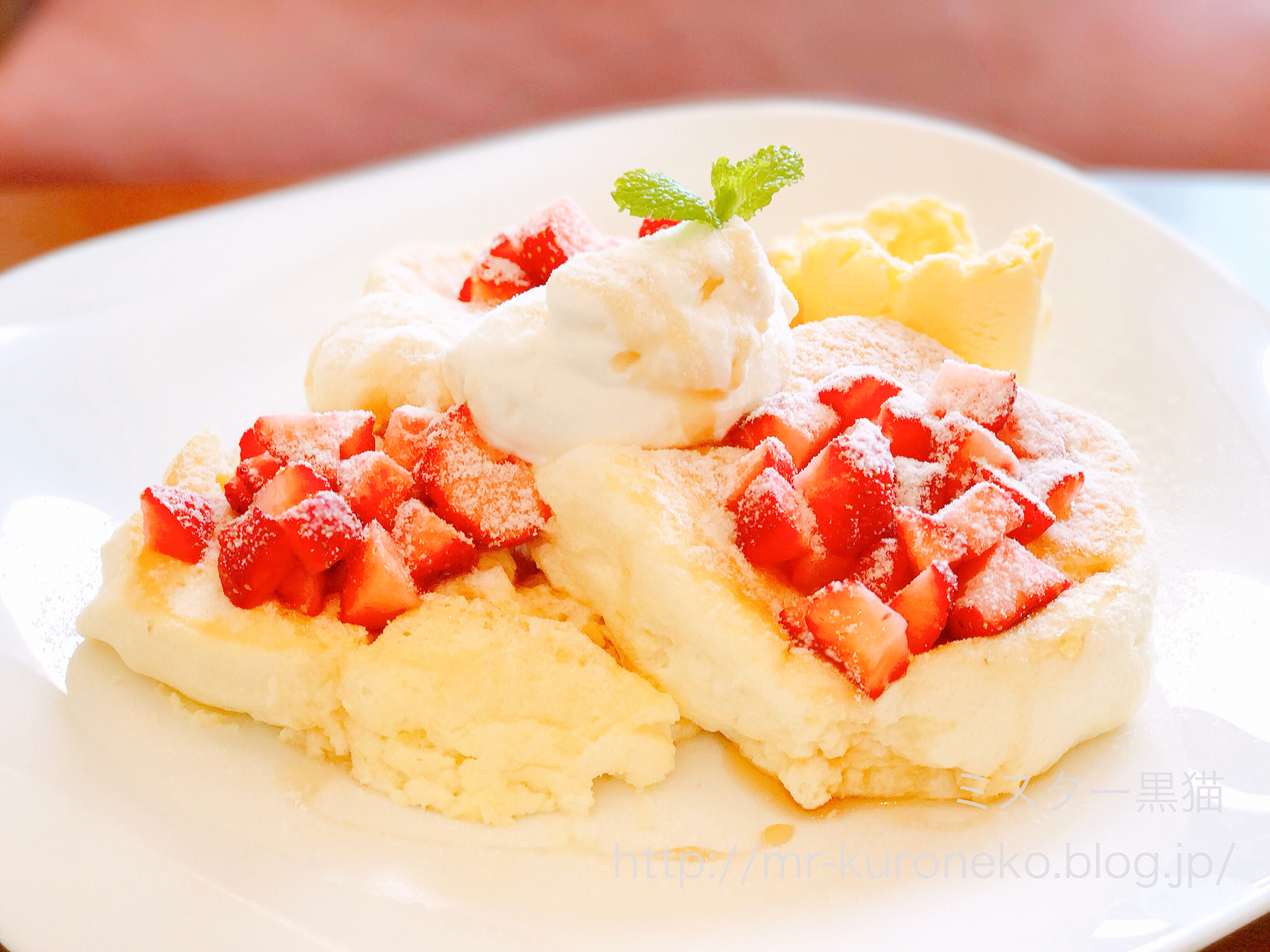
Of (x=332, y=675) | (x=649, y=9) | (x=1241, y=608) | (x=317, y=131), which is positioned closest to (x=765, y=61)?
(x=649, y=9)

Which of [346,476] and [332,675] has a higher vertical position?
[346,476]

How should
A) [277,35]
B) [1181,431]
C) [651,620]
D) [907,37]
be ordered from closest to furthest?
[651,620] < [1181,431] < [277,35] < [907,37]

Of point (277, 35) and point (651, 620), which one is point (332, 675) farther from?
point (277, 35)

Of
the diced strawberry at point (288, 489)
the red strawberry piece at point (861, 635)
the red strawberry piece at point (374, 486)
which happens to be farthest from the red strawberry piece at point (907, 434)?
the diced strawberry at point (288, 489)

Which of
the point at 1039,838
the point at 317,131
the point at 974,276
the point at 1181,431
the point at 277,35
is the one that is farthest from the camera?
the point at 277,35

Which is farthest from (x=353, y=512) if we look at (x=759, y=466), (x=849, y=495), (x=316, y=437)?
(x=849, y=495)

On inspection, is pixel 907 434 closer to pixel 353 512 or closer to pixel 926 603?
pixel 926 603

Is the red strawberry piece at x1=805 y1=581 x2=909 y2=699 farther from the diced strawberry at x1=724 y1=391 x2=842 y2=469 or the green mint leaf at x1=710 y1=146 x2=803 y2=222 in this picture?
the green mint leaf at x1=710 y1=146 x2=803 y2=222
